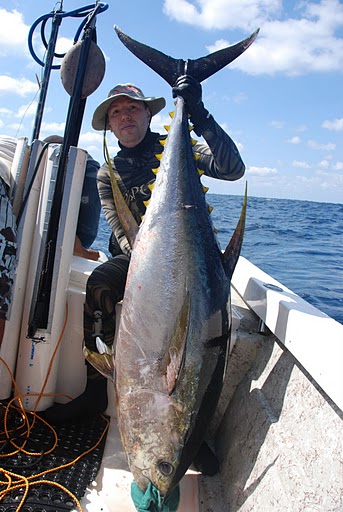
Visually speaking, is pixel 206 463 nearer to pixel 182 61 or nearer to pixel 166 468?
pixel 166 468

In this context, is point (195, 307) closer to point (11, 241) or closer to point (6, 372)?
point (11, 241)

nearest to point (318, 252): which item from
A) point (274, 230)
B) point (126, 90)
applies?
point (274, 230)

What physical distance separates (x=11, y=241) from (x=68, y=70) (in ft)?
3.41

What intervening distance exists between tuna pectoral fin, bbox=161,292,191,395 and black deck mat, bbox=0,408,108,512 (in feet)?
2.29

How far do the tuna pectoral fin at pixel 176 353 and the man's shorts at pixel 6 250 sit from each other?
0.98 meters

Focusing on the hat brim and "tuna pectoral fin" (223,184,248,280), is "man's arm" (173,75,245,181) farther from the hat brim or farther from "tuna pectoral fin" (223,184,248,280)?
"tuna pectoral fin" (223,184,248,280)

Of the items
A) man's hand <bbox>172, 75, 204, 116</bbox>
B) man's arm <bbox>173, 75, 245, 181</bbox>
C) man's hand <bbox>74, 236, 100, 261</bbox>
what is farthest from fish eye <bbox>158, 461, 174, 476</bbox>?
man's hand <bbox>74, 236, 100, 261</bbox>

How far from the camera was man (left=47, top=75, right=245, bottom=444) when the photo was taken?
7.47ft

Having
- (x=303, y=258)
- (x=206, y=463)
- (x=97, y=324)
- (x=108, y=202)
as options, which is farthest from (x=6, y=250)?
(x=303, y=258)

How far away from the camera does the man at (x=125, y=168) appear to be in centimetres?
228

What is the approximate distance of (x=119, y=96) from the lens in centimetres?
262

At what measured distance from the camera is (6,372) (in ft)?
7.64

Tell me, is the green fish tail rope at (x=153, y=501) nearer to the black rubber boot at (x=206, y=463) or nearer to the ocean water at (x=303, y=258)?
the black rubber boot at (x=206, y=463)

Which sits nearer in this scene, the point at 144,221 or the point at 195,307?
the point at 195,307
